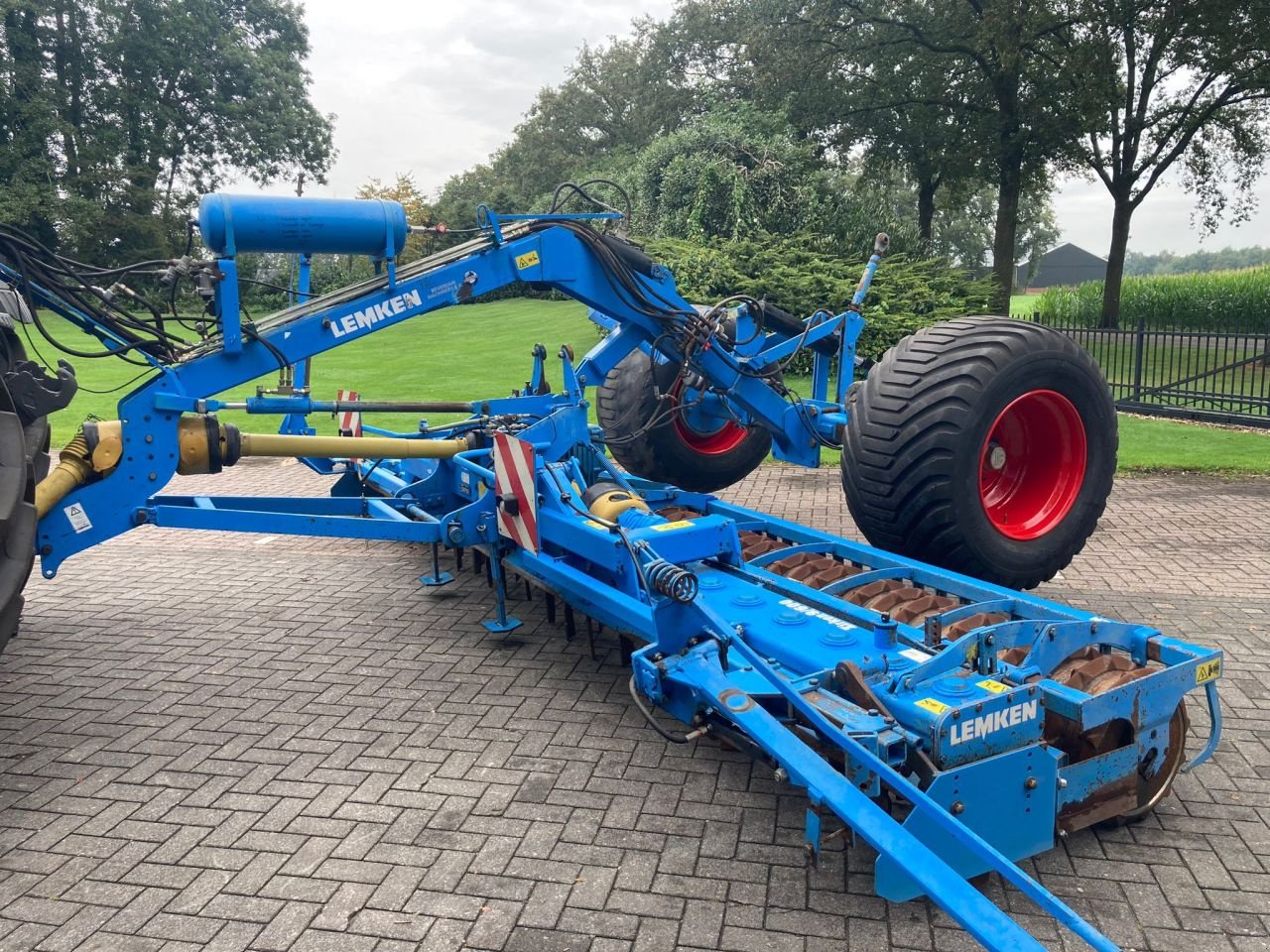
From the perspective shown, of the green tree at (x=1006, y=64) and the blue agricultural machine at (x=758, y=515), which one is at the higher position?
the green tree at (x=1006, y=64)

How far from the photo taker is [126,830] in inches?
132

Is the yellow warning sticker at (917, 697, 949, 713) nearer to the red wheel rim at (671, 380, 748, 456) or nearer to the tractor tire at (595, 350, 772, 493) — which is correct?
the tractor tire at (595, 350, 772, 493)

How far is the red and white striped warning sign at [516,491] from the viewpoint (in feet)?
15.2

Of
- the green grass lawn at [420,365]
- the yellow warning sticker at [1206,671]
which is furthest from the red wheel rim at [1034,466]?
the green grass lawn at [420,365]

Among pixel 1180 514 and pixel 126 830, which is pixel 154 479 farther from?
pixel 1180 514

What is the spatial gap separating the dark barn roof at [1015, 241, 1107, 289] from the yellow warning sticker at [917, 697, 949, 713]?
276 ft

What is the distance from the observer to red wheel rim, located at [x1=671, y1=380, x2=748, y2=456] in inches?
283

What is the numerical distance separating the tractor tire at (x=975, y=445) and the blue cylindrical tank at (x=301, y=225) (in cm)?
236

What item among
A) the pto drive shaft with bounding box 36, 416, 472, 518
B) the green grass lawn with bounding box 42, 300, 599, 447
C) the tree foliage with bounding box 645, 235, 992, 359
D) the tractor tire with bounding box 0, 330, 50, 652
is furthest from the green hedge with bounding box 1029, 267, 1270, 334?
the tractor tire with bounding box 0, 330, 50, 652

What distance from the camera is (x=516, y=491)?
188 inches

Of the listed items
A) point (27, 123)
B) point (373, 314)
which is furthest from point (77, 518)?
point (27, 123)

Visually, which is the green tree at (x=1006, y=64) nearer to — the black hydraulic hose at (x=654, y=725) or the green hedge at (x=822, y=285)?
the green hedge at (x=822, y=285)

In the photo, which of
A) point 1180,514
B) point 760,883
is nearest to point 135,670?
point 760,883

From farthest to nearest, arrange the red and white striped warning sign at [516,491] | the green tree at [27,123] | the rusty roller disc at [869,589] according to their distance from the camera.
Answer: the green tree at [27,123]
the red and white striped warning sign at [516,491]
the rusty roller disc at [869,589]
